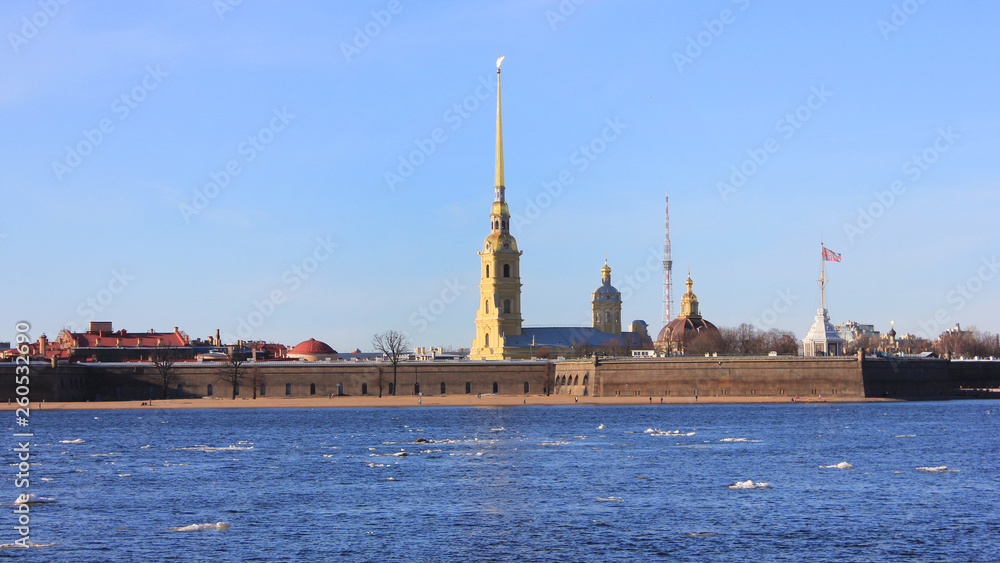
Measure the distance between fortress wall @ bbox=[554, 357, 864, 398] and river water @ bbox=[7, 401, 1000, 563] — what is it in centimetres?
3382

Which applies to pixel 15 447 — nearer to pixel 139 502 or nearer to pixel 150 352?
pixel 139 502

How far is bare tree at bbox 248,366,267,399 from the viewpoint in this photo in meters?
130

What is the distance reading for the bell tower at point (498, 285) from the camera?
6506 inches

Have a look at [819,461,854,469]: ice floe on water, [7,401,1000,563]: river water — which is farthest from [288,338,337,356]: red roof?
[819,461,854,469]: ice floe on water

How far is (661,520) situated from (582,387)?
89.7 m

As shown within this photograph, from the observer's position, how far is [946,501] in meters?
44.5

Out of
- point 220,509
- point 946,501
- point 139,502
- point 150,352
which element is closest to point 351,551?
point 220,509

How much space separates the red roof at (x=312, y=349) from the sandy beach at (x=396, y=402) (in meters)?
30.3

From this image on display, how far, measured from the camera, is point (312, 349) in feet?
527

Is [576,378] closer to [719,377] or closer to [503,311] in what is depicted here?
[719,377]

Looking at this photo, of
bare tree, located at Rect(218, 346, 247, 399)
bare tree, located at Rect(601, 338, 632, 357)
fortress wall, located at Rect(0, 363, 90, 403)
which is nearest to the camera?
fortress wall, located at Rect(0, 363, 90, 403)

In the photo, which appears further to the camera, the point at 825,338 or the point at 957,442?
the point at 825,338

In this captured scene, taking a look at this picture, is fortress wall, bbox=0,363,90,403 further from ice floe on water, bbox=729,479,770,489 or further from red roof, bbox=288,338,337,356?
ice floe on water, bbox=729,479,770,489

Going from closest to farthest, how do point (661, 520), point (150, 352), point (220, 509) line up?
point (661, 520), point (220, 509), point (150, 352)
